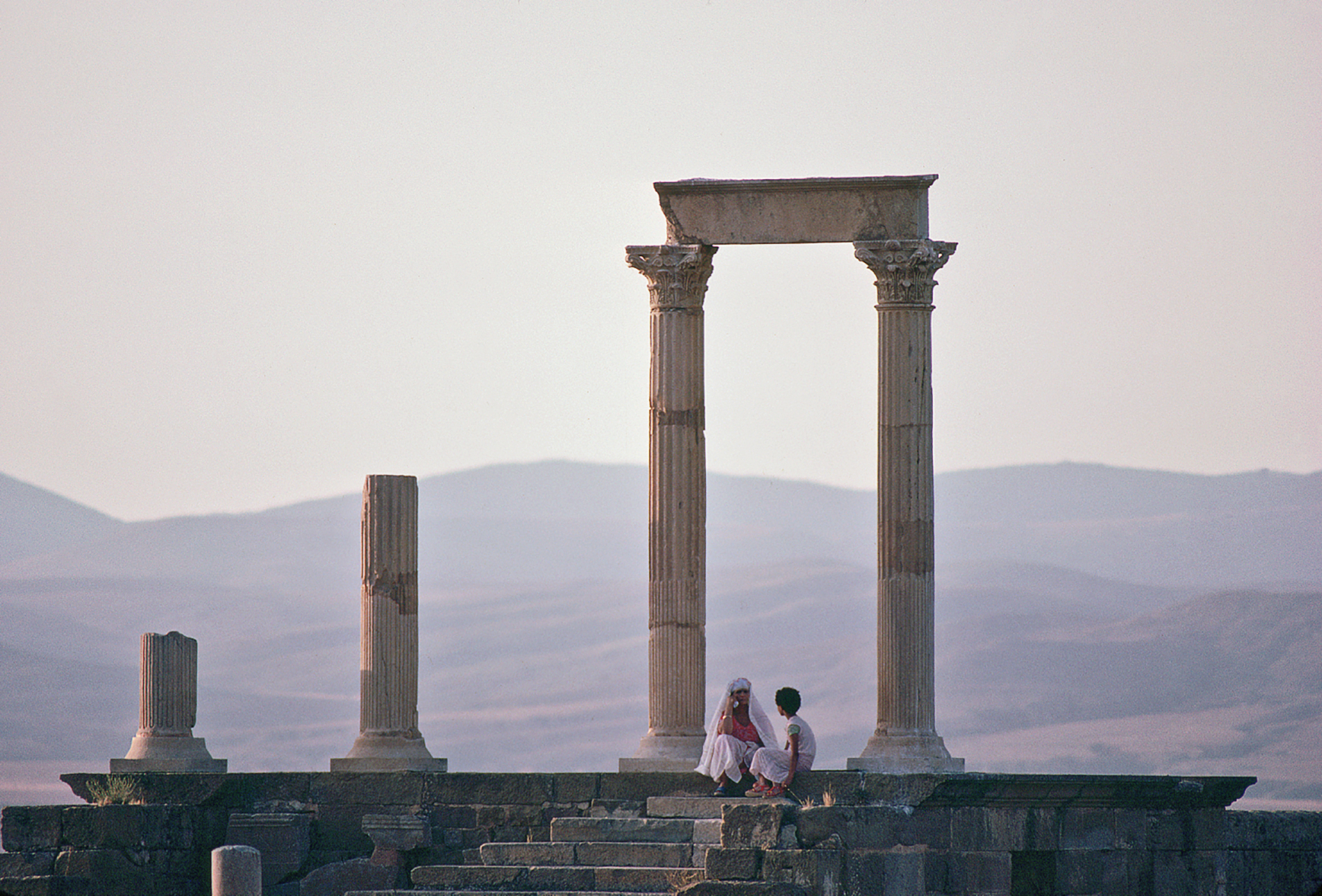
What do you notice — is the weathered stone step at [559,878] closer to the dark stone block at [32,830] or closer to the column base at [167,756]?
the dark stone block at [32,830]

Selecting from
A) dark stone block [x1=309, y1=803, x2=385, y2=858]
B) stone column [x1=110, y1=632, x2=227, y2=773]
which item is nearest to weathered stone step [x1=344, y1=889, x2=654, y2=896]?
dark stone block [x1=309, y1=803, x2=385, y2=858]

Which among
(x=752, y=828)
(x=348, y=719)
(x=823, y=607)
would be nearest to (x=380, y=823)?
(x=752, y=828)

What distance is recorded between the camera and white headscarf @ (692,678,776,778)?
96.1 feet

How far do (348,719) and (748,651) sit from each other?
2213cm

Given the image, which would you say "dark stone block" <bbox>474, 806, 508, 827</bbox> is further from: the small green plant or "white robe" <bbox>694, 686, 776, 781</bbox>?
the small green plant

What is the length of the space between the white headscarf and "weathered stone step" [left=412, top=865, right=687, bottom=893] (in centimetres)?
194

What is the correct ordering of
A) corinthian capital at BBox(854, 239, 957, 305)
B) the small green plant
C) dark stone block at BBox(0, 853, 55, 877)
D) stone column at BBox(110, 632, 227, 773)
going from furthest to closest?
stone column at BBox(110, 632, 227, 773) → corinthian capital at BBox(854, 239, 957, 305) → the small green plant → dark stone block at BBox(0, 853, 55, 877)

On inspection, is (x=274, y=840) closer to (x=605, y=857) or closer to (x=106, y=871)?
(x=106, y=871)

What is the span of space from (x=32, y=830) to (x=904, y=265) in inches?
516

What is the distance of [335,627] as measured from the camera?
145m

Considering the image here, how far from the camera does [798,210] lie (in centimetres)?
3294

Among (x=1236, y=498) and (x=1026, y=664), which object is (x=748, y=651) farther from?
(x=1236, y=498)

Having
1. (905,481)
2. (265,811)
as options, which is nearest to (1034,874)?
(905,481)

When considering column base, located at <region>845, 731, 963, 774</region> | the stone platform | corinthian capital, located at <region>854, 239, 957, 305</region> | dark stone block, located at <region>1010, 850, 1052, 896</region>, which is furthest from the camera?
corinthian capital, located at <region>854, 239, 957, 305</region>
